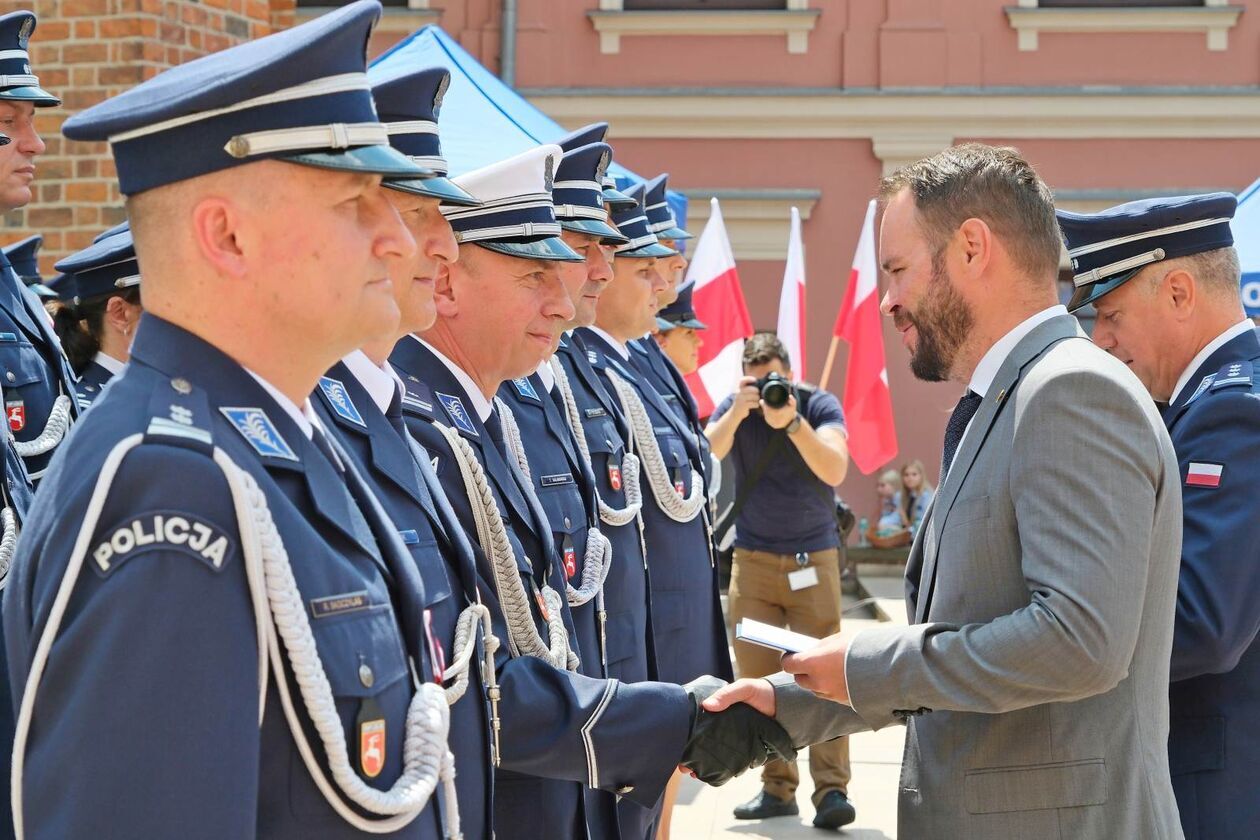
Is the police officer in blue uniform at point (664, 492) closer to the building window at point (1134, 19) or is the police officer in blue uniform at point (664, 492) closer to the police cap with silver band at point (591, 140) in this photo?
the police cap with silver band at point (591, 140)

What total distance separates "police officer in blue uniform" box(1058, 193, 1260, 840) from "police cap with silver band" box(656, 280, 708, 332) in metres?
3.69

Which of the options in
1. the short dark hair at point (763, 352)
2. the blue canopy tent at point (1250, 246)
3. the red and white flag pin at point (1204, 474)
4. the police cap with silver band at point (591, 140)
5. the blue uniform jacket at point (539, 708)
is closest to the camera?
the blue uniform jacket at point (539, 708)

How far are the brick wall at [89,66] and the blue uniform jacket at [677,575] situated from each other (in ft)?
5.57

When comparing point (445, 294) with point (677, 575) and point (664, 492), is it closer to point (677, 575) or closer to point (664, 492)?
point (664, 492)

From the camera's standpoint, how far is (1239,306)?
323 centimetres

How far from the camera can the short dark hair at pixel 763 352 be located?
6.87 m

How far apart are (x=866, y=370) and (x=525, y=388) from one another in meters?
5.16

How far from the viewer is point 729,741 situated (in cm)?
280

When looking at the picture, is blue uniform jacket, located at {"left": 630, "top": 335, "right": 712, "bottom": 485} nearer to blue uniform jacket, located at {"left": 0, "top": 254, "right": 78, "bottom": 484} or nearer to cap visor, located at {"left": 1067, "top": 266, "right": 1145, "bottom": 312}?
blue uniform jacket, located at {"left": 0, "top": 254, "right": 78, "bottom": 484}

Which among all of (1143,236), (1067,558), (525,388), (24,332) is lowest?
(1067,558)

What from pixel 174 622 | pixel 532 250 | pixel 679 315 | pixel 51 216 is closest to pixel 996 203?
pixel 532 250

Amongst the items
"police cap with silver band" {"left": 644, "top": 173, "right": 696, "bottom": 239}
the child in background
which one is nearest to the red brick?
"police cap with silver band" {"left": 644, "top": 173, "right": 696, "bottom": 239}

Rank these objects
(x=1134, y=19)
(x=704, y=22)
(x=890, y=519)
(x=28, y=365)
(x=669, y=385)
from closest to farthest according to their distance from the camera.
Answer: (x=28, y=365)
(x=669, y=385)
(x=890, y=519)
(x=1134, y=19)
(x=704, y=22)

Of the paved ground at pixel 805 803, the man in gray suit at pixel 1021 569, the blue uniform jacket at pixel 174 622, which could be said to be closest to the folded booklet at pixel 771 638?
the man in gray suit at pixel 1021 569
